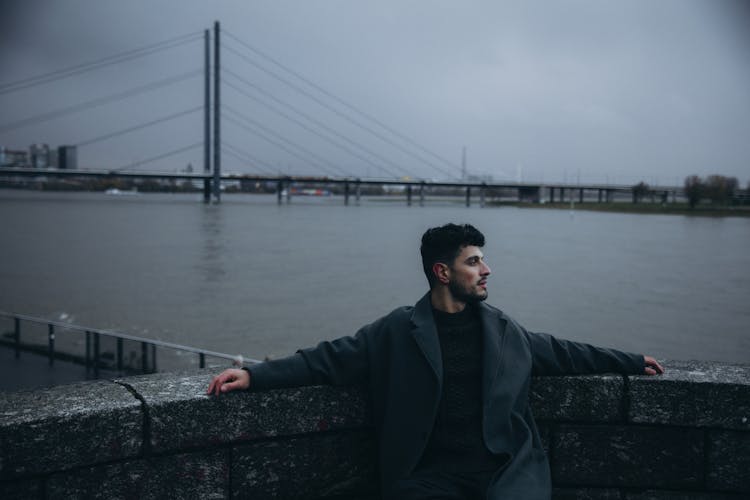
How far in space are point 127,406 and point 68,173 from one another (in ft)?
220

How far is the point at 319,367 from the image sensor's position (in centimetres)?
240

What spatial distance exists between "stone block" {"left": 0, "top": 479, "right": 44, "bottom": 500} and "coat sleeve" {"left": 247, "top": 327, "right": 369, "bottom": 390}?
0.66m

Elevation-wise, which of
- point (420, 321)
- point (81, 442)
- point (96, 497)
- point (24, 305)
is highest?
point (420, 321)

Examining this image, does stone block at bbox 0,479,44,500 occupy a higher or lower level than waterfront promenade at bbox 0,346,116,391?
higher

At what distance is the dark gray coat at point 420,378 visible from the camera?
2.31 meters

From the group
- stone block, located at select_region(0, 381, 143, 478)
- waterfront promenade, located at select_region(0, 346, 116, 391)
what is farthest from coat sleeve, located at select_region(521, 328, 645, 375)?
waterfront promenade, located at select_region(0, 346, 116, 391)

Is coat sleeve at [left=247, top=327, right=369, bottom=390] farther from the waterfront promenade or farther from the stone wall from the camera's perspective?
the waterfront promenade

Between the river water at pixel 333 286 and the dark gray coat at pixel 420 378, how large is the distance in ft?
34.6

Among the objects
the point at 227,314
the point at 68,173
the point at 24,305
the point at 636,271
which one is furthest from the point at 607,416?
the point at 68,173

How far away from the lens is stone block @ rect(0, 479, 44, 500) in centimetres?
205

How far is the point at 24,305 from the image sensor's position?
64.7ft

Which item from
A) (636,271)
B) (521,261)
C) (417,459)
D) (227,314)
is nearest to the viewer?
(417,459)

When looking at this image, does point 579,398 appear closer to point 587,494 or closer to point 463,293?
point 587,494

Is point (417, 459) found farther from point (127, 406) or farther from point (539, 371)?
A: point (127, 406)
